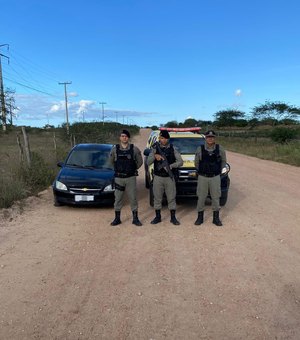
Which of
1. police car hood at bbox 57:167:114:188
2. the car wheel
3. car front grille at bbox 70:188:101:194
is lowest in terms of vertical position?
the car wheel

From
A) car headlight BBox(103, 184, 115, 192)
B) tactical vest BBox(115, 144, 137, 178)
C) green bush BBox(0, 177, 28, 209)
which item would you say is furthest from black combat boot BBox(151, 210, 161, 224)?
green bush BBox(0, 177, 28, 209)

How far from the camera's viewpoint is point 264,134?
35.8 meters

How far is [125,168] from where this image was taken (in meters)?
7.10

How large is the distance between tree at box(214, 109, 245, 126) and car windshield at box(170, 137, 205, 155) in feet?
155

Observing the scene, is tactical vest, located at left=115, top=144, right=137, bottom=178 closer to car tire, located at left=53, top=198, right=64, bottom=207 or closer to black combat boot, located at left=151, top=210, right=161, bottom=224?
black combat boot, located at left=151, top=210, right=161, bottom=224

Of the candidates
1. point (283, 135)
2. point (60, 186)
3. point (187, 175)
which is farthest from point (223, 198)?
point (283, 135)

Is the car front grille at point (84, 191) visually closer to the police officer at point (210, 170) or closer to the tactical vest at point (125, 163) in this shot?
the tactical vest at point (125, 163)

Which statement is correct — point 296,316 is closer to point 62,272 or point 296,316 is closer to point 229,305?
point 229,305

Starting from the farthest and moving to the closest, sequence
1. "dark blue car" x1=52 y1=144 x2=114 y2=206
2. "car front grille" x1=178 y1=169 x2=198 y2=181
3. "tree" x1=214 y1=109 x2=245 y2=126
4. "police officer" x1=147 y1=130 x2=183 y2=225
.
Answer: "tree" x1=214 y1=109 x2=245 y2=126, "dark blue car" x1=52 y1=144 x2=114 y2=206, "car front grille" x1=178 y1=169 x2=198 y2=181, "police officer" x1=147 y1=130 x2=183 y2=225

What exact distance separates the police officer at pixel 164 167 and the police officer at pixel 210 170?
43 cm

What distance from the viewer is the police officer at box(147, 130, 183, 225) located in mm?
7098

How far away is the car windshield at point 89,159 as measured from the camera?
30.8 feet

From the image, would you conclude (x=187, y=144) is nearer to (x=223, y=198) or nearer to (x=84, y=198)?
(x=223, y=198)

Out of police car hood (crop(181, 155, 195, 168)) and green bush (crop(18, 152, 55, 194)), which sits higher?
→ police car hood (crop(181, 155, 195, 168))
